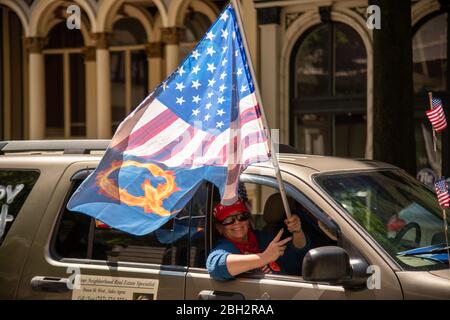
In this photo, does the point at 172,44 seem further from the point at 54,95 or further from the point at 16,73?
the point at 16,73

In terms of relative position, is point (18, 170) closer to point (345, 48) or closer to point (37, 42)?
point (345, 48)

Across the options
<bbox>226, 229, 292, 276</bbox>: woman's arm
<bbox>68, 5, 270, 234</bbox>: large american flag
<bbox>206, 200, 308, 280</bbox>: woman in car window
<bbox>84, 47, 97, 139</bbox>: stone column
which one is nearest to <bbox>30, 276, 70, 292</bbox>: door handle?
<bbox>68, 5, 270, 234</bbox>: large american flag

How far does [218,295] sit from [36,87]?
13.7m

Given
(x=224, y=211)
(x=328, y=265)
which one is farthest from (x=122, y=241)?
(x=328, y=265)

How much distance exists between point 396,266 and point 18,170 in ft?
7.89

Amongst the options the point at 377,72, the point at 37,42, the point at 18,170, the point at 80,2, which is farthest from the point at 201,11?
the point at 18,170

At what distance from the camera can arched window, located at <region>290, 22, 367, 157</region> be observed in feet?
46.2

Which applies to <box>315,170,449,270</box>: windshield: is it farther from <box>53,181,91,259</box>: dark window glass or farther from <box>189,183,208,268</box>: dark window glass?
<box>53,181,91,259</box>: dark window glass

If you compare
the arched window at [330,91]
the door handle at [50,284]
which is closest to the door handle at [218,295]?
the door handle at [50,284]

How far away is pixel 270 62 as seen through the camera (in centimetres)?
1447

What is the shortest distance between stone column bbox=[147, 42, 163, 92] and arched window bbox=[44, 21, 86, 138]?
2.15 metres

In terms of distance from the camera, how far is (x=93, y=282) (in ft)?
13.2

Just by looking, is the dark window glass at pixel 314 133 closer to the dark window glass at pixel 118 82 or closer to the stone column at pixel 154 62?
the stone column at pixel 154 62

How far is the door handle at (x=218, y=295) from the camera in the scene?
3633 millimetres
